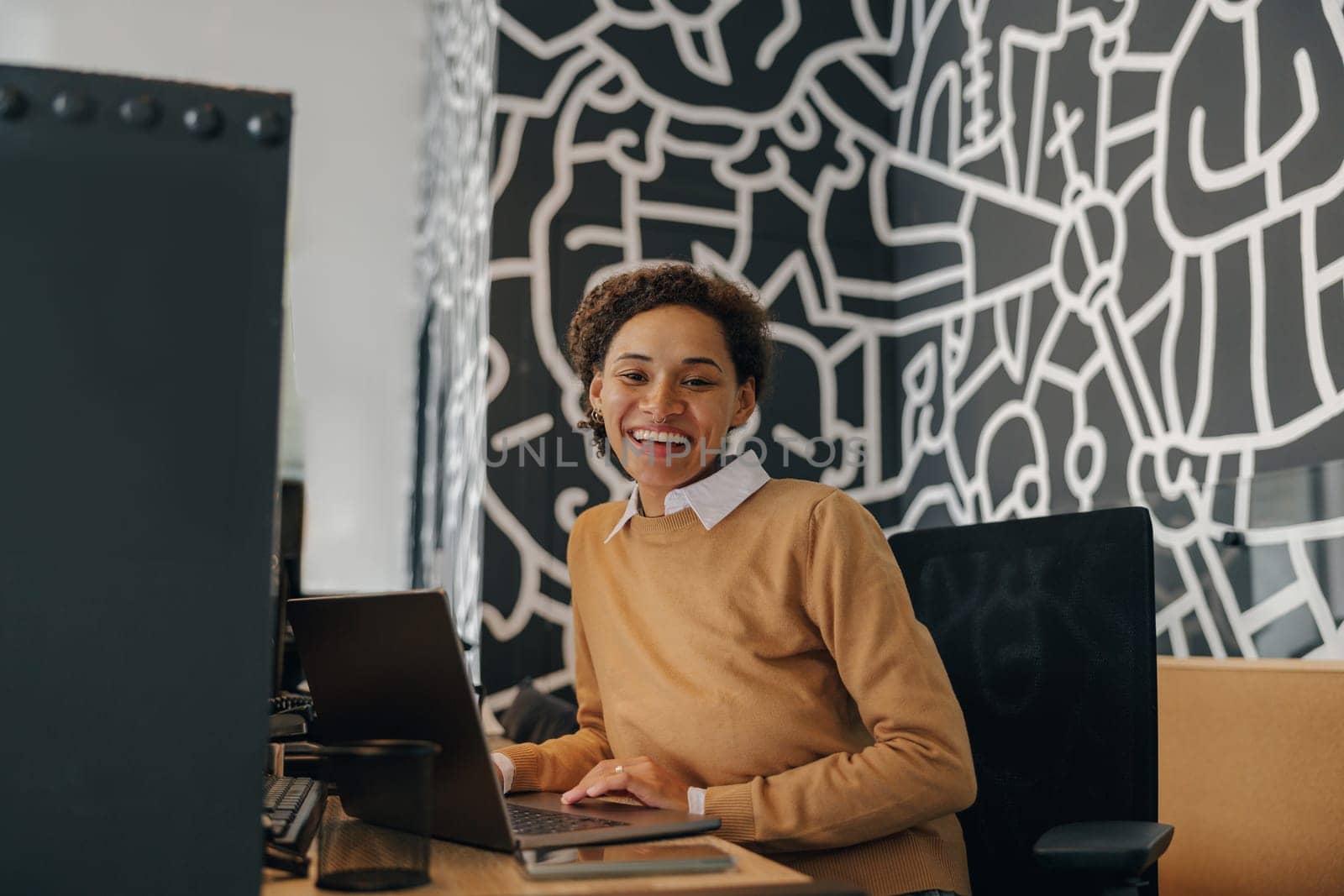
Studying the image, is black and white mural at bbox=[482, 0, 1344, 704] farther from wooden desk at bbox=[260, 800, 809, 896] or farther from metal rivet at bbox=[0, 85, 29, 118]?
metal rivet at bbox=[0, 85, 29, 118]

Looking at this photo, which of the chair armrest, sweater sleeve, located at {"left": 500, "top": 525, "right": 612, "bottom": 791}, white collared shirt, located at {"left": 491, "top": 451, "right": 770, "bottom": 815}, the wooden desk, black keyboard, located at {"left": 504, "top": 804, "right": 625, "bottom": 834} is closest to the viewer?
the wooden desk

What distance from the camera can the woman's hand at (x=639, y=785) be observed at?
1.08 metres

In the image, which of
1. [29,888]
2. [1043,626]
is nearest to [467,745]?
[29,888]

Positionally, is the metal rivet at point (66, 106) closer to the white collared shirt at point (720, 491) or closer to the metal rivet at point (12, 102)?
the metal rivet at point (12, 102)

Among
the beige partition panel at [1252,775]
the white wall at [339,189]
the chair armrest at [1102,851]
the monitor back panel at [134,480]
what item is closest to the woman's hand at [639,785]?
the chair armrest at [1102,851]

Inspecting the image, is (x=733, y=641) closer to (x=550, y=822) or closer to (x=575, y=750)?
(x=575, y=750)

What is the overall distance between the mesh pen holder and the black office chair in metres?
0.73

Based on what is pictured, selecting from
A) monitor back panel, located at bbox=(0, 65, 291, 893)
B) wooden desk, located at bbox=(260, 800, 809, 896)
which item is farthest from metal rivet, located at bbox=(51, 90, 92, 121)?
wooden desk, located at bbox=(260, 800, 809, 896)

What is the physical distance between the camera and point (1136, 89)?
240 cm

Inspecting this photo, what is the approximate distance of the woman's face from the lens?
139cm

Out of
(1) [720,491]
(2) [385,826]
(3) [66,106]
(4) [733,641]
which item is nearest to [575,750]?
(4) [733,641]

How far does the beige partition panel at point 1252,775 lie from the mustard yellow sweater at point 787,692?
2.10 ft

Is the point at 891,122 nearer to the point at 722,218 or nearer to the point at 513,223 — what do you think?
the point at 722,218

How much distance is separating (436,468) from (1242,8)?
2.89 meters
